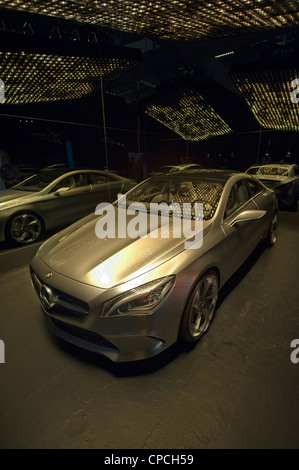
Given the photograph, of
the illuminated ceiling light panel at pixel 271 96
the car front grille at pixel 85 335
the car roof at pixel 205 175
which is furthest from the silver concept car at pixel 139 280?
the illuminated ceiling light panel at pixel 271 96

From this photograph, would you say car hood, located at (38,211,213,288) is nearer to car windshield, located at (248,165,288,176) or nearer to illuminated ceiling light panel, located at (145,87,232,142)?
car windshield, located at (248,165,288,176)

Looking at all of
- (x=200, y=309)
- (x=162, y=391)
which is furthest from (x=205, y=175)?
(x=162, y=391)

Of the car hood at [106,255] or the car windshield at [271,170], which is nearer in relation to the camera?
the car hood at [106,255]

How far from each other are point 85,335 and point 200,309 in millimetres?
956

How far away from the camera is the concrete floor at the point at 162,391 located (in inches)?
52.2

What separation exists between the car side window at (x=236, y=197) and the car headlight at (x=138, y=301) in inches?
46.6

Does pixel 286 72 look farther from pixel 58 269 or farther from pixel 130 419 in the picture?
pixel 130 419

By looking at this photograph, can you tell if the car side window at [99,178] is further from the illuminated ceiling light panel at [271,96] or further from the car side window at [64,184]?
the illuminated ceiling light panel at [271,96]

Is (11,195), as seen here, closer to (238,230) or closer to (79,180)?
(79,180)

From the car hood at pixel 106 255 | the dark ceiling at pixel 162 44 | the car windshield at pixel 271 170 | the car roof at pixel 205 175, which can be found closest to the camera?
the car hood at pixel 106 255

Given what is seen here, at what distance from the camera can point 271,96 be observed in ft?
24.2

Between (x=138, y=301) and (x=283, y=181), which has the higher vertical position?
(x=283, y=181)

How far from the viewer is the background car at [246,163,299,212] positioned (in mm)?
5281

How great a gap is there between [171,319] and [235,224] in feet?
4.00
